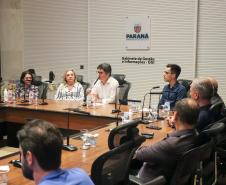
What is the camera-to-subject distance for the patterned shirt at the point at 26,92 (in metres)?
6.09

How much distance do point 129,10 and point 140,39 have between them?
618 millimetres

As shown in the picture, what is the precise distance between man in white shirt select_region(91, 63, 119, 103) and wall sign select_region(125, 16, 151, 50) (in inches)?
76.0

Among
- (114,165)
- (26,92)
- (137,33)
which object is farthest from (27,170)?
(137,33)

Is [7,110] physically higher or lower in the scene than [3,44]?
lower

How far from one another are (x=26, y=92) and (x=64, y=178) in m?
4.82

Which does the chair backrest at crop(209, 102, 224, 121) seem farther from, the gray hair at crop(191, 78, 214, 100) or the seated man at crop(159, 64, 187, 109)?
the seated man at crop(159, 64, 187, 109)

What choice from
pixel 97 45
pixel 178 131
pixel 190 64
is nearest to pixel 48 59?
pixel 97 45

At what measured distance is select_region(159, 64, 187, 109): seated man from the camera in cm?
534

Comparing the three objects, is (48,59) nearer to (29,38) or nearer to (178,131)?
(29,38)

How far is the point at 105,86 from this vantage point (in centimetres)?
614

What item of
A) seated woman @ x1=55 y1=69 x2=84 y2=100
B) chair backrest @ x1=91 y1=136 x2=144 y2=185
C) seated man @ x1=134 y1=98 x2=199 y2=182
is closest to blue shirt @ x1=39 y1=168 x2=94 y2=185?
chair backrest @ x1=91 y1=136 x2=144 y2=185

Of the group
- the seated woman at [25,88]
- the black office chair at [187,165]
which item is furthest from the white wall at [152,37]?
the black office chair at [187,165]

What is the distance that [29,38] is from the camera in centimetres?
906

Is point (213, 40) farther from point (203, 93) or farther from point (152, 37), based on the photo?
point (203, 93)
